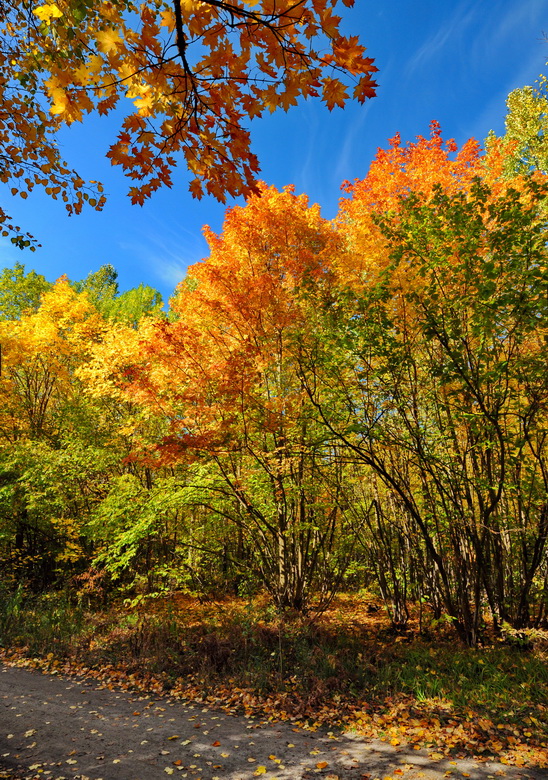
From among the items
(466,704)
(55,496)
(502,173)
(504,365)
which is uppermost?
(502,173)

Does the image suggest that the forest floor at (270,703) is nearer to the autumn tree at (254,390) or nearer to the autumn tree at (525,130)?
the autumn tree at (254,390)

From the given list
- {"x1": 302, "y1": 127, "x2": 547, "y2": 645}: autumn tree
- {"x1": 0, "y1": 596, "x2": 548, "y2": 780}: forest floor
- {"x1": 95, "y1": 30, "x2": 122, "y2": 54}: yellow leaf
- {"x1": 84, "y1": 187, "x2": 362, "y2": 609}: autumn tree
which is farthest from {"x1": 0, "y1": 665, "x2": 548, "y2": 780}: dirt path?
{"x1": 95, "y1": 30, "x2": 122, "y2": 54}: yellow leaf

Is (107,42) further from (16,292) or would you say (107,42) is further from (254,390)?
(16,292)

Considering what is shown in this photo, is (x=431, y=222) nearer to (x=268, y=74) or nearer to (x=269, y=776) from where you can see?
(x=268, y=74)

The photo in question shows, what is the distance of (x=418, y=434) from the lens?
594 centimetres

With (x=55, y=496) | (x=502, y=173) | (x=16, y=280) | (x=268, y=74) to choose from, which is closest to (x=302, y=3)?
(x=268, y=74)

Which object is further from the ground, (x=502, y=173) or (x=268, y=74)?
(x=502, y=173)

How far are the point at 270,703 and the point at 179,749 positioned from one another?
1511 millimetres

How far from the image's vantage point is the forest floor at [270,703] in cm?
395

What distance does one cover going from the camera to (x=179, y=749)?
429cm

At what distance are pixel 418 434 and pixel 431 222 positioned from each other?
2.85 meters

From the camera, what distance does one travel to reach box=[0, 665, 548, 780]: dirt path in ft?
12.4

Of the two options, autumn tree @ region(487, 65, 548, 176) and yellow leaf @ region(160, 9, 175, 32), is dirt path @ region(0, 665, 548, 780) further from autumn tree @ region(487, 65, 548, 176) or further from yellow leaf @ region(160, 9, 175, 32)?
autumn tree @ region(487, 65, 548, 176)

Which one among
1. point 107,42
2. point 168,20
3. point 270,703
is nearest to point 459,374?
point 168,20
